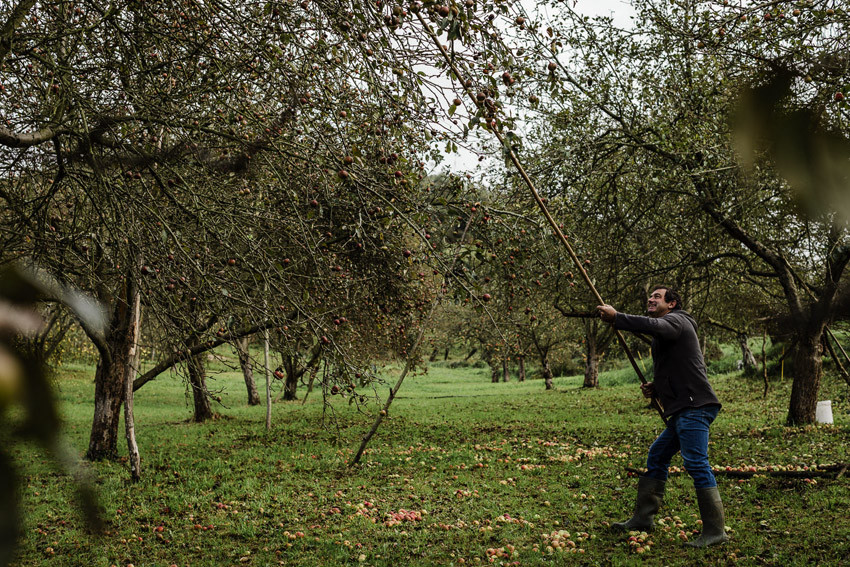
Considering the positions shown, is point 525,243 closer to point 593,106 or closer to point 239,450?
point 593,106

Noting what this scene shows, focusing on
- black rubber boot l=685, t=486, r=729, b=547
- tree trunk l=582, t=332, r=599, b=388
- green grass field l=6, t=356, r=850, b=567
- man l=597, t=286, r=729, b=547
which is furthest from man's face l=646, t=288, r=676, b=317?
tree trunk l=582, t=332, r=599, b=388

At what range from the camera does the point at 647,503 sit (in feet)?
18.4

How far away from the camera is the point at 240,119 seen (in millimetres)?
4496

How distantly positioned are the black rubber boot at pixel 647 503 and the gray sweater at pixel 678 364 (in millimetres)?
869

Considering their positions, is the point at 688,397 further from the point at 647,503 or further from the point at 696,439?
the point at 647,503

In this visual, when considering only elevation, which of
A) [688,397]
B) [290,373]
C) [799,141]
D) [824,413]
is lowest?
[824,413]

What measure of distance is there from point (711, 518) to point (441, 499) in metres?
3.26

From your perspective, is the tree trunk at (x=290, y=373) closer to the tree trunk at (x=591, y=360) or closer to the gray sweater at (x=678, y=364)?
the gray sweater at (x=678, y=364)

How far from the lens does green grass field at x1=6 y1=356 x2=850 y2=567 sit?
17.4 ft

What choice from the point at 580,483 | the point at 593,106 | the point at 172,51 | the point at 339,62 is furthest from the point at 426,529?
the point at 593,106

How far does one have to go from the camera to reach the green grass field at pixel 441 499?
17.4ft

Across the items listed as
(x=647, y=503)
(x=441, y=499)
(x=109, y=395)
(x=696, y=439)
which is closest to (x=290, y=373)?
(x=109, y=395)

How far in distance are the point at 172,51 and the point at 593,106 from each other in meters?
6.96

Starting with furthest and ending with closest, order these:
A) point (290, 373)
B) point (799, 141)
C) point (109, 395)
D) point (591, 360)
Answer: point (591, 360), point (290, 373), point (109, 395), point (799, 141)
